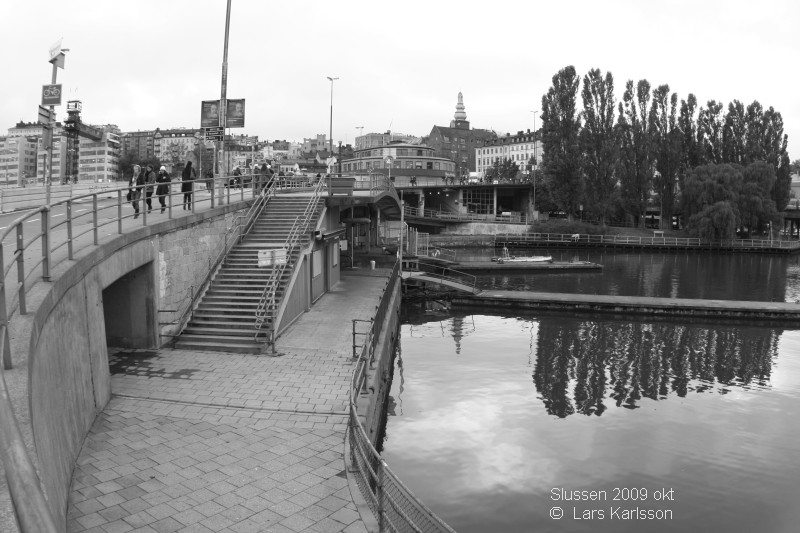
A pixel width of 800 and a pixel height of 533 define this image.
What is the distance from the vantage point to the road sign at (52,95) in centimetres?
1645

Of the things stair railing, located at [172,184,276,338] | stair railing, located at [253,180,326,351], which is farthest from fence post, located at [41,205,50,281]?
stair railing, located at [172,184,276,338]

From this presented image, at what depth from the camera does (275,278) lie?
681 inches

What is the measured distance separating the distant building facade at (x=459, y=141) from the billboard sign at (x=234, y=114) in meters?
143

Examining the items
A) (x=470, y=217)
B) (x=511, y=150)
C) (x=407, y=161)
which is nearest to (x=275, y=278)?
(x=470, y=217)

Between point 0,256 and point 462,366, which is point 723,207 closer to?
point 462,366

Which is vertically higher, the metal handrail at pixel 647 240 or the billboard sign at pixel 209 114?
the billboard sign at pixel 209 114

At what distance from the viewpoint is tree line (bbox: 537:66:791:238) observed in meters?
70.8

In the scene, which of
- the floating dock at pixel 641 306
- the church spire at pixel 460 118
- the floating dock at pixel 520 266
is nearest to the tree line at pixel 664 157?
the floating dock at pixel 520 266

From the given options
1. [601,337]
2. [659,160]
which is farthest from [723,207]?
[601,337]

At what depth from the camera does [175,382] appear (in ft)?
41.7

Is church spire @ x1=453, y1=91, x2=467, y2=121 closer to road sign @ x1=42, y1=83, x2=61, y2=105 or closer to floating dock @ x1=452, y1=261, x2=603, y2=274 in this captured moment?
floating dock @ x1=452, y1=261, x2=603, y2=274

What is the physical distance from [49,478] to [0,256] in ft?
8.07

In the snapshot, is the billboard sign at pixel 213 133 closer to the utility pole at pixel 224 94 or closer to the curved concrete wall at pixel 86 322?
the utility pole at pixel 224 94

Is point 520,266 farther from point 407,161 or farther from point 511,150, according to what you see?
point 511,150
